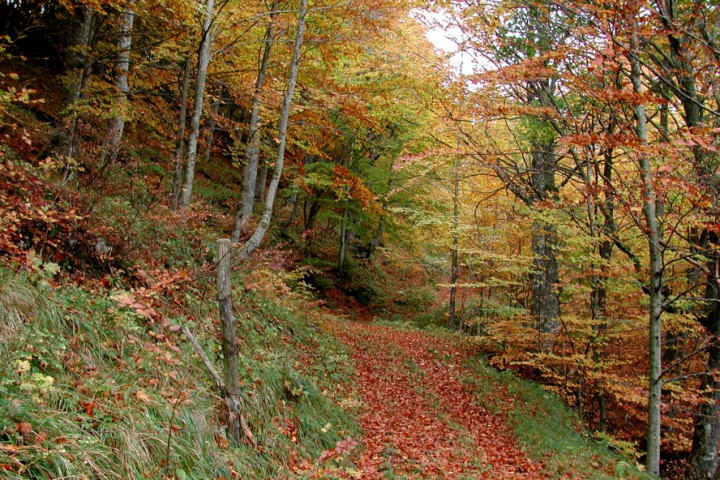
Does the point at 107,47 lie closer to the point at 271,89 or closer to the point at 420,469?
the point at 271,89

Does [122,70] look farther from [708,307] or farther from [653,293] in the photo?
[708,307]

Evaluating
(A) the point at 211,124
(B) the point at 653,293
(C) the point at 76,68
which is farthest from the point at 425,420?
(A) the point at 211,124

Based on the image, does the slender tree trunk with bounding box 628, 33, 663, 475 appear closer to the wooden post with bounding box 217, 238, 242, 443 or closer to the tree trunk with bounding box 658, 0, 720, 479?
the tree trunk with bounding box 658, 0, 720, 479

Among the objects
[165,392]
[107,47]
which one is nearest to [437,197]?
[107,47]

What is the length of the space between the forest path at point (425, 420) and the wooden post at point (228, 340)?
58.6 inches

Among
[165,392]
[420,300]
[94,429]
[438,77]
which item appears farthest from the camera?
[420,300]

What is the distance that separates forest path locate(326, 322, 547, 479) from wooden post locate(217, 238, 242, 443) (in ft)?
4.88

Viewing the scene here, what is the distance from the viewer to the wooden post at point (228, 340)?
4.15m

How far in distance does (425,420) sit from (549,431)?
2342 mm

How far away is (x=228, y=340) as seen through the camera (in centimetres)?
419

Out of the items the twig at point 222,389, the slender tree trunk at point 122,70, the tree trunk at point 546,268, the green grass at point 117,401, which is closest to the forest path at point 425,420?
the green grass at point 117,401

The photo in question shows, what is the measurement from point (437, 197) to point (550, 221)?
8.12 meters

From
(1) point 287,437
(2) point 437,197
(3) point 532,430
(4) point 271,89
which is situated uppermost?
(4) point 271,89

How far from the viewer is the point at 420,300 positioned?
22.7 m
